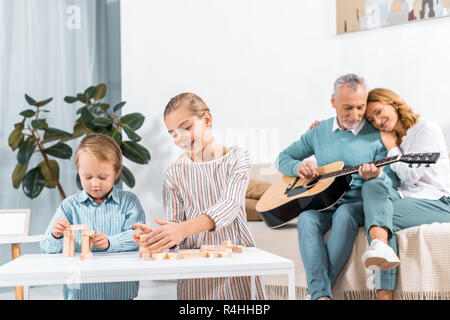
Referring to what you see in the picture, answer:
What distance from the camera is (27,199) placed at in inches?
66.1

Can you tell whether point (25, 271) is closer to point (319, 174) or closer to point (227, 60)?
point (227, 60)

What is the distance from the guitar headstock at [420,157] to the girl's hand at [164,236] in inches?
22.2

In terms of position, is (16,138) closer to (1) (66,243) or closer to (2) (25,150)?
(2) (25,150)

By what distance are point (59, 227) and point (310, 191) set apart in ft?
2.05

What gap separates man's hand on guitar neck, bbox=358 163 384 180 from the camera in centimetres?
108

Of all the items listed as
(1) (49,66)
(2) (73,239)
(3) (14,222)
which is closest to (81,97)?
(1) (49,66)

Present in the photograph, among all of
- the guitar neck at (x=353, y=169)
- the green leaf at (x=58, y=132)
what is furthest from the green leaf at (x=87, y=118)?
the guitar neck at (x=353, y=169)

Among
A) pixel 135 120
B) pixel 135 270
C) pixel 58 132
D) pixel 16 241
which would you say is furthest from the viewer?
pixel 58 132

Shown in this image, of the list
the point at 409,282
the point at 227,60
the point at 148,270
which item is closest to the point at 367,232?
the point at 409,282

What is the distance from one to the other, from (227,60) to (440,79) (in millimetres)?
458

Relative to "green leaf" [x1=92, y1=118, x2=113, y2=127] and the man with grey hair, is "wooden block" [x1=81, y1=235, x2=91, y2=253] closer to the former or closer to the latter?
the man with grey hair

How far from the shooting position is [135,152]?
110 centimetres

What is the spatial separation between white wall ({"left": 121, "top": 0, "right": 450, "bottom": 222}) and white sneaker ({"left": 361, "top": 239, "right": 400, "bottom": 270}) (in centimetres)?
32
